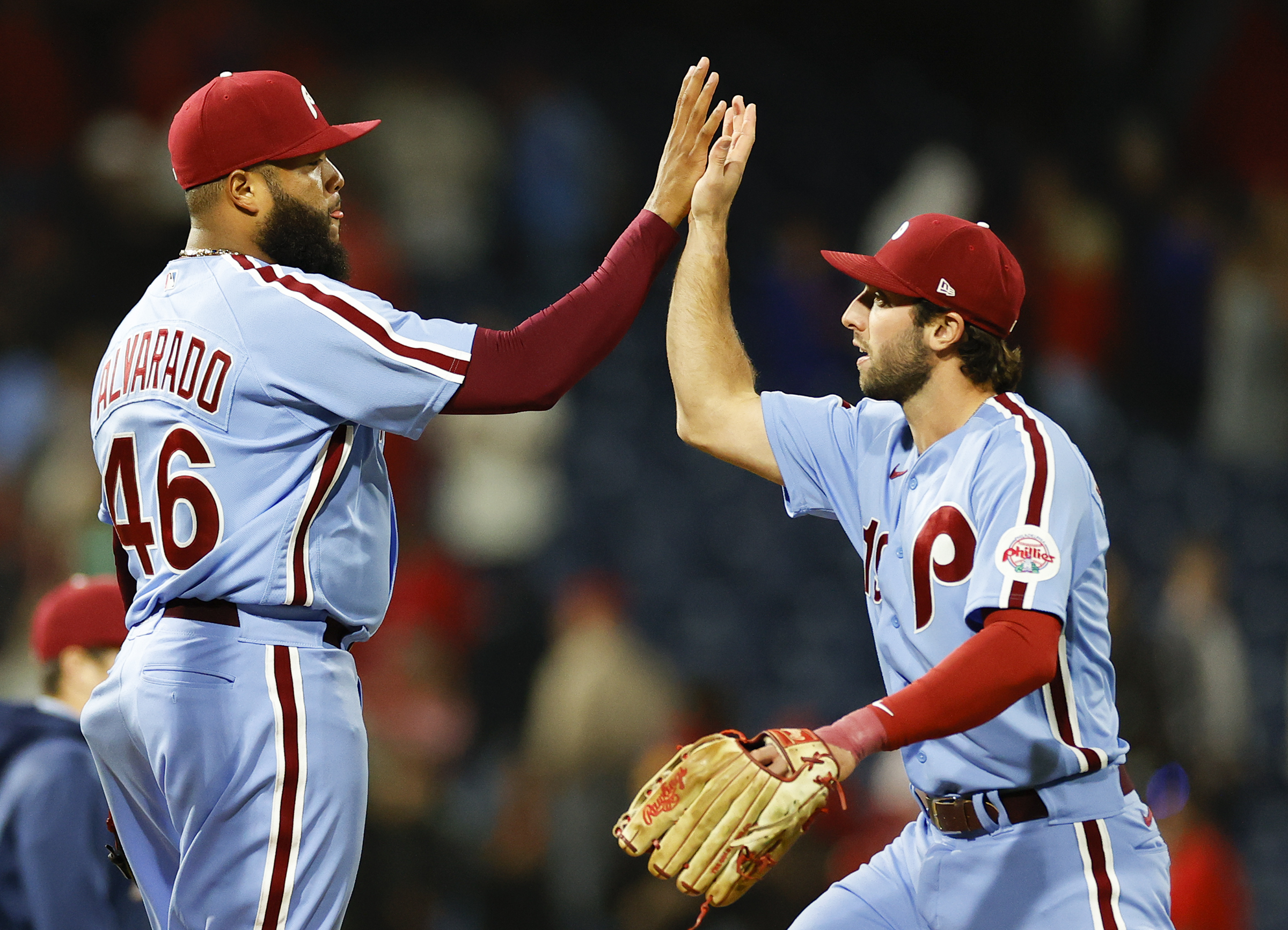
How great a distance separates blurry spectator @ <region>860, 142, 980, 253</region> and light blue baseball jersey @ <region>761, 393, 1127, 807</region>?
20.0 ft

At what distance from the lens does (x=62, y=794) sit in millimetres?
3754

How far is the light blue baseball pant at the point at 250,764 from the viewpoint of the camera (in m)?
2.76

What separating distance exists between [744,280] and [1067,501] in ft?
23.2

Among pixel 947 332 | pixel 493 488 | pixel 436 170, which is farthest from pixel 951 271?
pixel 436 170

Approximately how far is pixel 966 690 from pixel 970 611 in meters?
0.28

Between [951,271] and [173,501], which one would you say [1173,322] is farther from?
[173,501]

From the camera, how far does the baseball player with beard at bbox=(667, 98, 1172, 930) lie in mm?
A: 2812

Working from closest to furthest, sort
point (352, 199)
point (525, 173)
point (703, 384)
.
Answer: point (703, 384) → point (352, 199) → point (525, 173)

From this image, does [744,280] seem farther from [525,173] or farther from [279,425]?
[279,425]

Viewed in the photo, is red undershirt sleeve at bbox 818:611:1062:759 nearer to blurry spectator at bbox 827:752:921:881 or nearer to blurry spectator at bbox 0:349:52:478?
blurry spectator at bbox 827:752:921:881

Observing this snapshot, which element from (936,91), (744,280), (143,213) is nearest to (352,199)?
(143,213)


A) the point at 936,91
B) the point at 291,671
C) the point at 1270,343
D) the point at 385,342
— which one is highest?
the point at 936,91

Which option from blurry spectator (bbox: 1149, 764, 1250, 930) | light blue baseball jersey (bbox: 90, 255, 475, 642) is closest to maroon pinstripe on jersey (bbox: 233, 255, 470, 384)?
light blue baseball jersey (bbox: 90, 255, 475, 642)

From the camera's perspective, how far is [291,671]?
2816 millimetres
